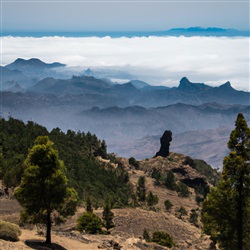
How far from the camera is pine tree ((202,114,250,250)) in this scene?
3897 cm

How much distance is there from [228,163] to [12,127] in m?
123

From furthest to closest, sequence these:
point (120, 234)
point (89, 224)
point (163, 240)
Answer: point (120, 234)
point (163, 240)
point (89, 224)

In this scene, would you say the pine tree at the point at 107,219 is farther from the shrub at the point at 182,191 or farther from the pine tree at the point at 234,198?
the shrub at the point at 182,191

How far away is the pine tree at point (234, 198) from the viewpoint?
39.0 m

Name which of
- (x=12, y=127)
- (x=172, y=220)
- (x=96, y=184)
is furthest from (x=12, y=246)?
(x=12, y=127)

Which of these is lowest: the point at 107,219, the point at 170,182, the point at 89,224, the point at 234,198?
the point at 170,182

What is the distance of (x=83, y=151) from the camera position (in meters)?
180

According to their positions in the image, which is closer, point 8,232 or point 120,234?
point 8,232

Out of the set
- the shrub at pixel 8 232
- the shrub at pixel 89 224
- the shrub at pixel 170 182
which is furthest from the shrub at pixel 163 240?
the shrub at pixel 170 182

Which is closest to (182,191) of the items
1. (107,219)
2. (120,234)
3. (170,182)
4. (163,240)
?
(170,182)

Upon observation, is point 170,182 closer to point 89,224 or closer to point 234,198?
point 89,224

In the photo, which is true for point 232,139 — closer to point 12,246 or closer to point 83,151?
point 12,246

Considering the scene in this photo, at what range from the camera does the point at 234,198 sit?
132 feet

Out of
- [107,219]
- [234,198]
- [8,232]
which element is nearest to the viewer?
[8,232]
